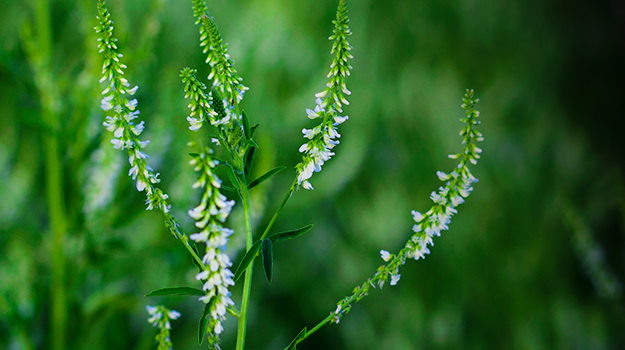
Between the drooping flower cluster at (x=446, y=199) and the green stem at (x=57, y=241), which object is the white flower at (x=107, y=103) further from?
the green stem at (x=57, y=241)

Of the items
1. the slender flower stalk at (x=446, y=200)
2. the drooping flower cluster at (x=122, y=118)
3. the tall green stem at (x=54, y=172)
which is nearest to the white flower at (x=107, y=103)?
the drooping flower cluster at (x=122, y=118)

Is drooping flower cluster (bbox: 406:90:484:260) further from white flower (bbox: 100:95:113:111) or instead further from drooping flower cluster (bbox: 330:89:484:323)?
white flower (bbox: 100:95:113:111)

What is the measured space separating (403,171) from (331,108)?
2.45 ft

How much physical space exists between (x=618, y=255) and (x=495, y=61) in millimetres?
497

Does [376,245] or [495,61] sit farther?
[495,61]

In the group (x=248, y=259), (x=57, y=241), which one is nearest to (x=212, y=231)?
(x=248, y=259)

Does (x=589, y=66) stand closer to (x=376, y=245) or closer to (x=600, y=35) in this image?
(x=600, y=35)

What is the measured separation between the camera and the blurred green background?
28.1 inches

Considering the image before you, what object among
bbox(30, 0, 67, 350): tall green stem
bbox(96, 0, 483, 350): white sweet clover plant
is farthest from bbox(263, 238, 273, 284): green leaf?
bbox(30, 0, 67, 350): tall green stem

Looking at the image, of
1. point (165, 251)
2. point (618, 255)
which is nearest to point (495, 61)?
point (618, 255)

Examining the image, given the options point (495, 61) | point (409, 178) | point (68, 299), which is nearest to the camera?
point (68, 299)

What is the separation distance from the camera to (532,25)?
1.05 meters

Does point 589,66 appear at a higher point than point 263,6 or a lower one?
lower

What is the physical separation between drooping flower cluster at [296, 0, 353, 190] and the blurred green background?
0.36 m
